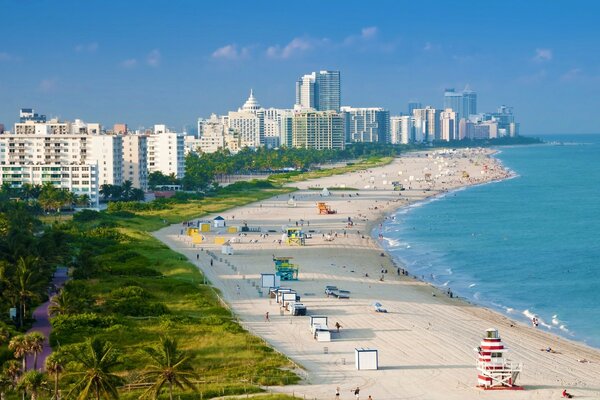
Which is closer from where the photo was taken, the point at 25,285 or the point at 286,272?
the point at 25,285

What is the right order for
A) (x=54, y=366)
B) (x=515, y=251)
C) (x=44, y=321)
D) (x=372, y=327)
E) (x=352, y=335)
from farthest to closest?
(x=515, y=251) < (x=372, y=327) < (x=44, y=321) < (x=352, y=335) < (x=54, y=366)

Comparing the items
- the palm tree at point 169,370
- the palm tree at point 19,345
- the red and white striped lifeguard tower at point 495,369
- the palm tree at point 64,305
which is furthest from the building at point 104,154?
the palm tree at point 169,370

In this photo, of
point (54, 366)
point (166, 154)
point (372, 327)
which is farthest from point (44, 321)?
point (166, 154)

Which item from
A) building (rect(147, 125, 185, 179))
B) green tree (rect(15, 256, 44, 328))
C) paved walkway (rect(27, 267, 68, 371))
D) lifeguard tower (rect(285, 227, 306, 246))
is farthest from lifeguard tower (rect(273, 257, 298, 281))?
building (rect(147, 125, 185, 179))

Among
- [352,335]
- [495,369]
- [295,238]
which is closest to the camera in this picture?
[495,369]

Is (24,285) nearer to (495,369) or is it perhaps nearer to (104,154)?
(495,369)

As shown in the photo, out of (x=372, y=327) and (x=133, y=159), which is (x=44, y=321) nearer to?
(x=372, y=327)

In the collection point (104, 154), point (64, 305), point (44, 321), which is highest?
point (104, 154)

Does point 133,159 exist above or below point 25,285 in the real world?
above
